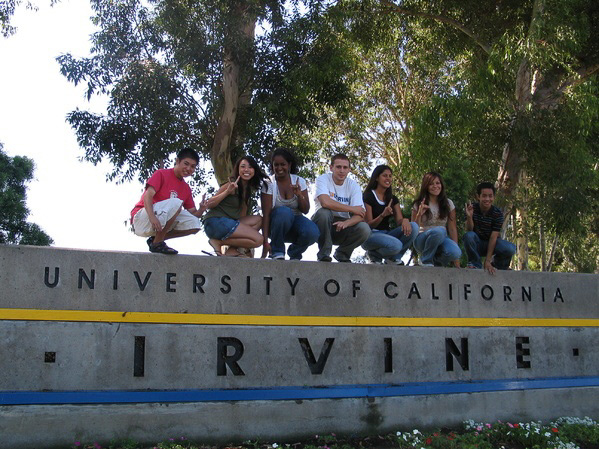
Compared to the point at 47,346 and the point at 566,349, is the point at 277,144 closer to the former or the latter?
the point at 566,349

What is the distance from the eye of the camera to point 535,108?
530 inches

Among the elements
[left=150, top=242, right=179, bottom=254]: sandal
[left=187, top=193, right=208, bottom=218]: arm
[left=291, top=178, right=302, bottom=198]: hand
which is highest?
[left=291, top=178, right=302, bottom=198]: hand

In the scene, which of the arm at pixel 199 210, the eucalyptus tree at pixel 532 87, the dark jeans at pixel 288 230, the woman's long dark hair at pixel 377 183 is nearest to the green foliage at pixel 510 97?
the eucalyptus tree at pixel 532 87

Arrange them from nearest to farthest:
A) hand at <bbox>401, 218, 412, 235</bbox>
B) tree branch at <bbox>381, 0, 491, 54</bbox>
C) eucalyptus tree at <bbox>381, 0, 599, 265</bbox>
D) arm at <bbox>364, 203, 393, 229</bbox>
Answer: hand at <bbox>401, 218, 412, 235</bbox> < arm at <bbox>364, 203, 393, 229</bbox> < eucalyptus tree at <bbox>381, 0, 599, 265</bbox> < tree branch at <bbox>381, 0, 491, 54</bbox>

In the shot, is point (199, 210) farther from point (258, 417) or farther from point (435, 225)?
point (435, 225)

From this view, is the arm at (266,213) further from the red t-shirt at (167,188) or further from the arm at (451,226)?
the arm at (451,226)

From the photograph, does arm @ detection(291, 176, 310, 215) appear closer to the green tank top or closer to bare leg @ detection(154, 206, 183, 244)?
the green tank top

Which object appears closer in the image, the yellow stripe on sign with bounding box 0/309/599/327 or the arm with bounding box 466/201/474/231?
the yellow stripe on sign with bounding box 0/309/599/327

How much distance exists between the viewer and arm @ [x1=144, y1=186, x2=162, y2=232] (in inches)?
254

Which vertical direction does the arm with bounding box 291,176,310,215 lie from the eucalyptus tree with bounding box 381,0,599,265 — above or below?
below

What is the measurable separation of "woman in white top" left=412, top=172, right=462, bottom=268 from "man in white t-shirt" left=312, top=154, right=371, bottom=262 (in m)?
0.84

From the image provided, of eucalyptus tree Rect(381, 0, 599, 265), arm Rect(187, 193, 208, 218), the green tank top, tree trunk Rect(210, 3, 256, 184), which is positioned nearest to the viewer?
arm Rect(187, 193, 208, 218)

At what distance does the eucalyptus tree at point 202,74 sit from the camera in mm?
13055

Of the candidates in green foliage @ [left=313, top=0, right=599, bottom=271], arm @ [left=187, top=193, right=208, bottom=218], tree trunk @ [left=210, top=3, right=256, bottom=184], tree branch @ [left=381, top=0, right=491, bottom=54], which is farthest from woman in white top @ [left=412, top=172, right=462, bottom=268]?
tree branch @ [left=381, top=0, right=491, bottom=54]
